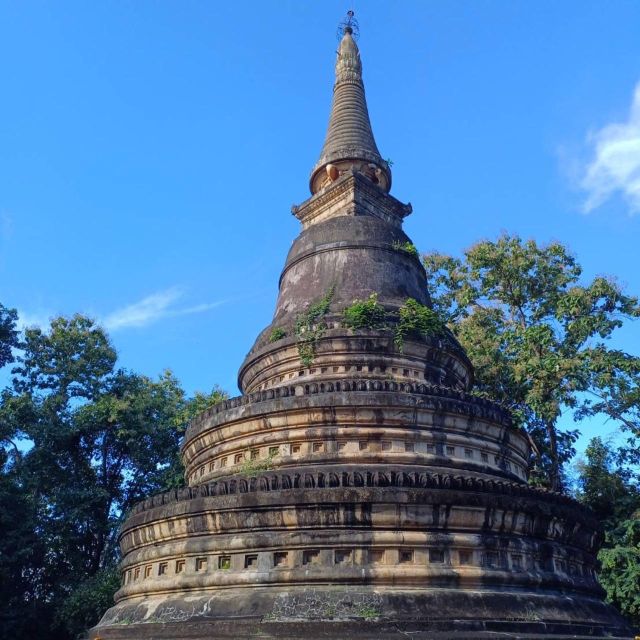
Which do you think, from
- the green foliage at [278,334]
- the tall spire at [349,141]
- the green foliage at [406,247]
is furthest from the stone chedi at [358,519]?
the tall spire at [349,141]

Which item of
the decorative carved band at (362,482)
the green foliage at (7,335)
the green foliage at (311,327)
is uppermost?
the green foliage at (7,335)

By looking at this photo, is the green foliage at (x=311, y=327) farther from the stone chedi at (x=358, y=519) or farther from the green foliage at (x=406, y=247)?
the green foliage at (x=406, y=247)

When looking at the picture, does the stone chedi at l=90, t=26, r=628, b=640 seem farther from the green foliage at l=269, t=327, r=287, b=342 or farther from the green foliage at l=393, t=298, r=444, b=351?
the green foliage at l=269, t=327, r=287, b=342

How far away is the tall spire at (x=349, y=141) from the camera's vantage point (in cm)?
2311

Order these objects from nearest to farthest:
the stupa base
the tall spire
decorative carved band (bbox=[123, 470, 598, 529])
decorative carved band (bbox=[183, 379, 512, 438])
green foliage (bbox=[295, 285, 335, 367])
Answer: the stupa base → decorative carved band (bbox=[123, 470, 598, 529]) → decorative carved band (bbox=[183, 379, 512, 438]) → green foliage (bbox=[295, 285, 335, 367]) → the tall spire

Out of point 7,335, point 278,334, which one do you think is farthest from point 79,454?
point 278,334

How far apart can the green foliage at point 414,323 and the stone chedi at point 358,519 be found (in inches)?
1.6

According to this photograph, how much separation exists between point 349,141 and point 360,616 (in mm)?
18582

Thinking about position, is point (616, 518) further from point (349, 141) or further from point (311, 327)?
point (349, 141)

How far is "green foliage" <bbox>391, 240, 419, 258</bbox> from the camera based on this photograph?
18.7m

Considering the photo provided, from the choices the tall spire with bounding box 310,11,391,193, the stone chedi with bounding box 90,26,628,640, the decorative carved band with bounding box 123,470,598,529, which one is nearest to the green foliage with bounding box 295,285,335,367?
the stone chedi with bounding box 90,26,628,640

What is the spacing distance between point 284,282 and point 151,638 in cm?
1176

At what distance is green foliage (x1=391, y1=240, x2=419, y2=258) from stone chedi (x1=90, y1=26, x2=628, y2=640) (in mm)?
3050

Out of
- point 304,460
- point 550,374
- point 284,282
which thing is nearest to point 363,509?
point 304,460
